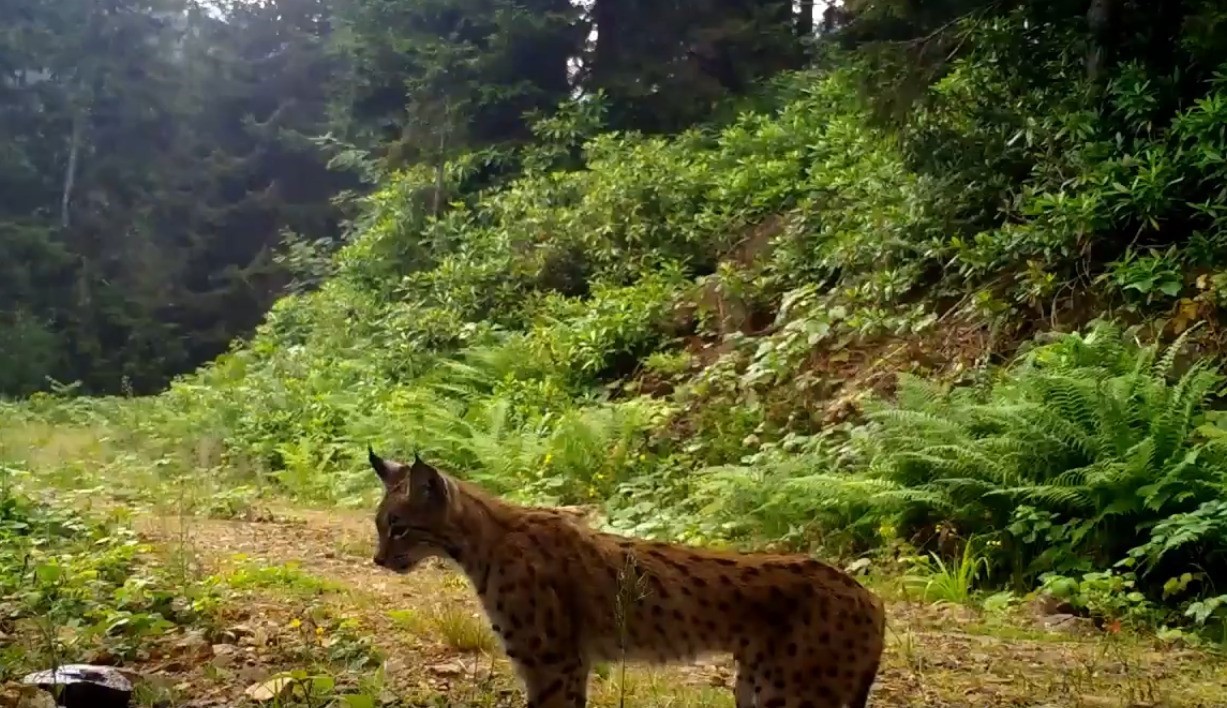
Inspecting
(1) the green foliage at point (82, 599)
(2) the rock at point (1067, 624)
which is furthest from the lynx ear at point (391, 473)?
(2) the rock at point (1067, 624)

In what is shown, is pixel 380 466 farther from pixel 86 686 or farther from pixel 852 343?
pixel 852 343

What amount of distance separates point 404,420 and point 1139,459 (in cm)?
837

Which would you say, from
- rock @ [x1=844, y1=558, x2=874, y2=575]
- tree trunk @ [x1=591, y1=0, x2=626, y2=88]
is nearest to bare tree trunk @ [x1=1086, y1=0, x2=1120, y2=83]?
rock @ [x1=844, y1=558, x2=874, y2=575]

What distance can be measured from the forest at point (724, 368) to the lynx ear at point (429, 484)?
729 millimetres

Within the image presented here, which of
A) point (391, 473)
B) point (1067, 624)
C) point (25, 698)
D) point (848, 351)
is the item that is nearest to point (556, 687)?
point (391, 473)

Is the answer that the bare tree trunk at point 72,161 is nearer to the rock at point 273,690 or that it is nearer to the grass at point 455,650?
the grass at point 455,650

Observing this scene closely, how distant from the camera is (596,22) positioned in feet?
73.7

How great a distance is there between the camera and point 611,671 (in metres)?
5.43

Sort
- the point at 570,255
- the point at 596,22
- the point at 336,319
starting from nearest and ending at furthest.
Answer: the point at 570,255 < the point at 336,319 < the point at 596,22

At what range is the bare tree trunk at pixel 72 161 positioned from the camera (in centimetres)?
3650

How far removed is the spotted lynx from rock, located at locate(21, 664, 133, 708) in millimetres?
1136

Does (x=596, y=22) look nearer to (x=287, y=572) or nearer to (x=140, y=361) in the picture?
(x=287, y=572)

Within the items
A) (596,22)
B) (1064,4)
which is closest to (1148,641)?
(1064,4)

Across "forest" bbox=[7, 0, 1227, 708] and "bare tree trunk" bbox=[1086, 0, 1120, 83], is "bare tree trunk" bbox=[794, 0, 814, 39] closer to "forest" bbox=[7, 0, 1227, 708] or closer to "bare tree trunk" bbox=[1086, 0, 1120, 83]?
"forest" bbox=[7, 0, 1227, 708]
